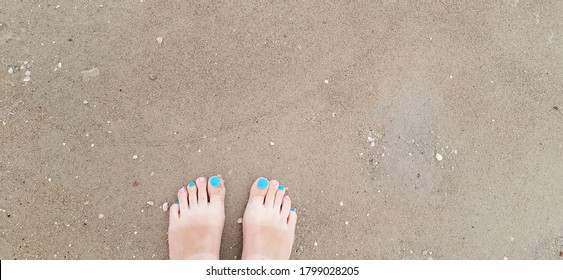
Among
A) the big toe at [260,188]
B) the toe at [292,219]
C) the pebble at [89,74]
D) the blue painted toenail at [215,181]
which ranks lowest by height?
the toe at [292,219]

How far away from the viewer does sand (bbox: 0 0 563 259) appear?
2.14 meters

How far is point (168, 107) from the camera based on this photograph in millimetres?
2203

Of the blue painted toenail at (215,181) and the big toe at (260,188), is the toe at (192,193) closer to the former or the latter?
the blue painted toenail at (215,181)

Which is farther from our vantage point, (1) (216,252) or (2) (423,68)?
(2) (423,68)

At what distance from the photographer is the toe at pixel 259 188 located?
2.19 metres

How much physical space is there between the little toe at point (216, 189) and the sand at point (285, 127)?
0.24 ft

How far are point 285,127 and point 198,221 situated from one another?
2.17 feet

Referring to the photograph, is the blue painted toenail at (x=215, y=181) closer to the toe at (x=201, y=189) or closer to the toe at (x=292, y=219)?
the toe at (x=201, y=189)

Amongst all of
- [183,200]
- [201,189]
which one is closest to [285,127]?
[201,189]

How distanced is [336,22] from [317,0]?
16cm

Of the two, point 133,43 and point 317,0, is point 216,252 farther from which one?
point 317,0

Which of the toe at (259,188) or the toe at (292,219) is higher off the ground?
the toe at (259,188)

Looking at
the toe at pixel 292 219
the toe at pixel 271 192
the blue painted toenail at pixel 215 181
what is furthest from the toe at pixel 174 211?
the toe at pixel 292 219
